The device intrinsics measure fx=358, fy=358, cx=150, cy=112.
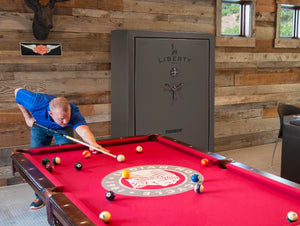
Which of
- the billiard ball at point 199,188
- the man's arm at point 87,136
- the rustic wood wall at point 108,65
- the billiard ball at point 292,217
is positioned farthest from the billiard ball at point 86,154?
the rustic wood wall at point 108,65

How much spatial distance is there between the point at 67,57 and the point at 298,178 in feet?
8.44

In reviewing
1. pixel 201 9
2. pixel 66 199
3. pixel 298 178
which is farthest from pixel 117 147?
pixel 201 9

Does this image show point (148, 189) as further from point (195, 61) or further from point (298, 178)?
point (195, 61)

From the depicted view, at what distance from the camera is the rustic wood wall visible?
11.7 ft

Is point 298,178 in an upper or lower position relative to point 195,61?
lower

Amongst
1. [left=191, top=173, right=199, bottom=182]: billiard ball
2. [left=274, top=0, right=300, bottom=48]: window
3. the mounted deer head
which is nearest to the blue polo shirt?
the mounted deer head

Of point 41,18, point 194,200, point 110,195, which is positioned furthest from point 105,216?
point 41,18

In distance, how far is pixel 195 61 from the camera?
4.20 m

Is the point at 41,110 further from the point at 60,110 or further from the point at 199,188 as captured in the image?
the point at 199,188

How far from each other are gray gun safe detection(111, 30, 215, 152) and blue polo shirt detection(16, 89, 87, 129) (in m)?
0.98

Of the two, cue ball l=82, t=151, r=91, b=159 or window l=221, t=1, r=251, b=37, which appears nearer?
cue ball l=82, t=151, r=91, b=159

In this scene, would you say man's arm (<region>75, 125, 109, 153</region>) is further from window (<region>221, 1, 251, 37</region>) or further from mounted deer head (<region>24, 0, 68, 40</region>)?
window (<region>221, 1, 251, 37</region>)

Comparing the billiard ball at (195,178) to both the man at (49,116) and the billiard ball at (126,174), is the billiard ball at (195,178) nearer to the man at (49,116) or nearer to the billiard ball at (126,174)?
the billiard ball at (126,174)

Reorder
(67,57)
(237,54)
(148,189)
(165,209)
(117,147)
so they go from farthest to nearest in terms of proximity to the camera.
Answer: (237,54), (67,57), (117,147), (148,189), (165,209)
